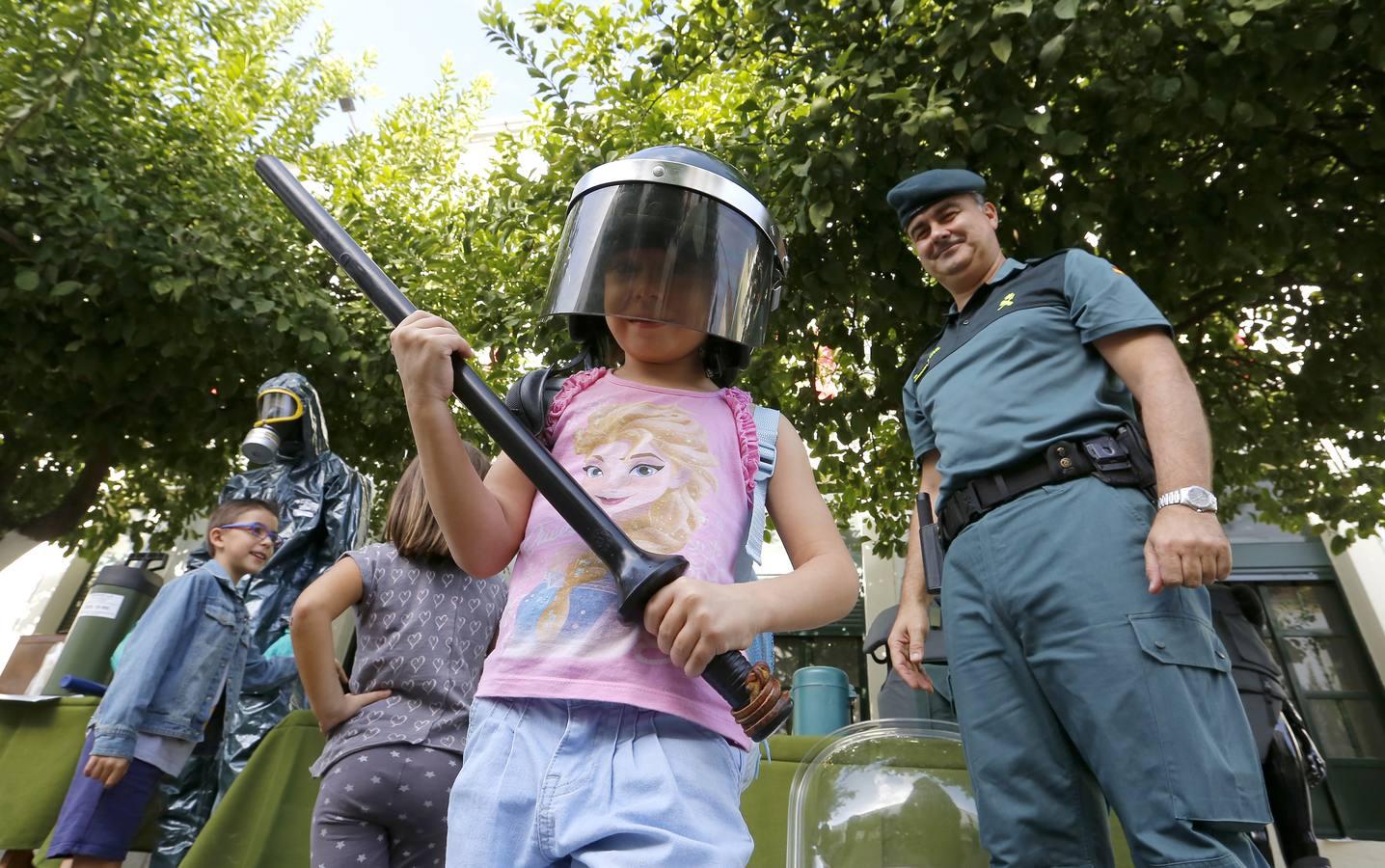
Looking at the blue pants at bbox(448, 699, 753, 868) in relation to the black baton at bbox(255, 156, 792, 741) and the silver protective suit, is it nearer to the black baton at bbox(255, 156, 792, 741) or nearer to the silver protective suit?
the black baton at bbox(255, 156, 792, 741)

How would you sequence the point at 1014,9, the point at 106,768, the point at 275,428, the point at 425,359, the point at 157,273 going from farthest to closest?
the point at 157,273 < the point at 275,428 < the point at 1014,9 < the point at 106,768 < the point at 425,359

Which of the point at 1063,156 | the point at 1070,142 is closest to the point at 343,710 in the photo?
the point at 1070,142

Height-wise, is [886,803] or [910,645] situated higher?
[910,645]

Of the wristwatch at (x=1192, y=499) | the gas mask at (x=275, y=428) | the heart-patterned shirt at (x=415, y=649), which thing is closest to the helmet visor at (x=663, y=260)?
the wristwatch at (x=1192, y=499)

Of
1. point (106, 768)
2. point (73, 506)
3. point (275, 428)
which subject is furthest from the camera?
point (73, 506)

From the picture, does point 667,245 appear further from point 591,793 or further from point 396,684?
point 396,684

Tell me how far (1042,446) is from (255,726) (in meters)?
2.78

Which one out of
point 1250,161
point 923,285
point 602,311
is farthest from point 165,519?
point 1250,161

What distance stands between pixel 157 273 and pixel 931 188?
4.67 metres

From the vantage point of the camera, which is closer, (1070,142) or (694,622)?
(694,622)

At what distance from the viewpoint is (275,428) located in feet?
11.9

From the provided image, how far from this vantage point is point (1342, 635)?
26.1 ft

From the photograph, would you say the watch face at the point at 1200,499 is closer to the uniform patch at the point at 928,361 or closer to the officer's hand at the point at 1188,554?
the officer's hand at the point at 1188,554

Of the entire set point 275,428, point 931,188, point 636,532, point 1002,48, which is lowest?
point 636,532
